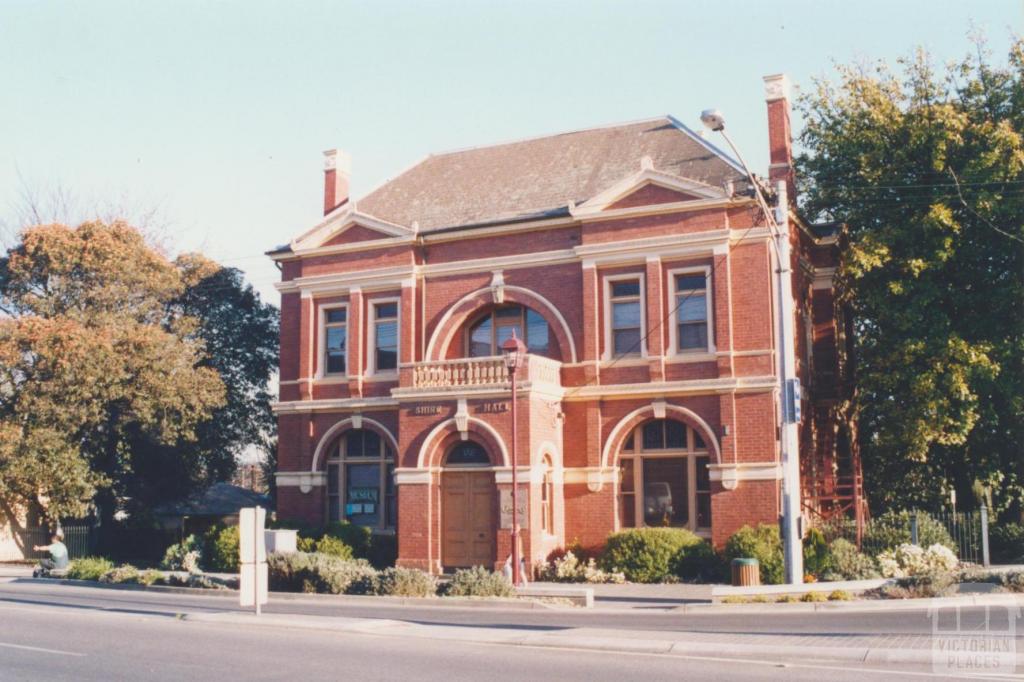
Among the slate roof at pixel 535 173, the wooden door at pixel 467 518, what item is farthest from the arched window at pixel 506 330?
the wooden door at pixel 467 518

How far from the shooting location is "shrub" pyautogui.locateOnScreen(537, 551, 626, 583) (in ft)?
84.0

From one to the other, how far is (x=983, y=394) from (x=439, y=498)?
1500cm

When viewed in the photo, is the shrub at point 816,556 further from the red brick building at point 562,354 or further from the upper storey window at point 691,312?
the upper storey window at point 691,312

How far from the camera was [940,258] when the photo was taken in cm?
2775

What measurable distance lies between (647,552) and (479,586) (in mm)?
5765

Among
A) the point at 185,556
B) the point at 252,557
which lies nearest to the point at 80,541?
the point at 185,556

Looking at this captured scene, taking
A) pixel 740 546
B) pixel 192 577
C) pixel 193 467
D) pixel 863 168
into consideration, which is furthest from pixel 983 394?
pixel 193 467

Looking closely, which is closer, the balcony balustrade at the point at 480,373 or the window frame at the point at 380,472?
the balcony balustrade at the point at 480,373

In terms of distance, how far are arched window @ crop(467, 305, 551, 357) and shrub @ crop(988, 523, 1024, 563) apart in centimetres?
1355

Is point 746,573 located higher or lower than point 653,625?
higher

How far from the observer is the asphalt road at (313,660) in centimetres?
1155

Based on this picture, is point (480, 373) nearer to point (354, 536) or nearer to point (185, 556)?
point (354, 536)

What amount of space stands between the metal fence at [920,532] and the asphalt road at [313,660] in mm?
14791

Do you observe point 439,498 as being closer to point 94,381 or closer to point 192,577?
point 192,577
